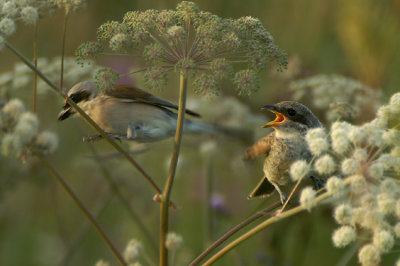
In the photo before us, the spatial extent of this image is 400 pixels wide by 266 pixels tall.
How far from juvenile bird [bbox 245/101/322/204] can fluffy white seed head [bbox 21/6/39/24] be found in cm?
131

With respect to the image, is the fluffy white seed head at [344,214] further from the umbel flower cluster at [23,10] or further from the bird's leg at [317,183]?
the umbel flower cluster at [23,10]

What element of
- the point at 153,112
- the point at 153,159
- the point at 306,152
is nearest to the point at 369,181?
the point at 306,152

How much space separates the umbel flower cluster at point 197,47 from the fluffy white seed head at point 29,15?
205mm

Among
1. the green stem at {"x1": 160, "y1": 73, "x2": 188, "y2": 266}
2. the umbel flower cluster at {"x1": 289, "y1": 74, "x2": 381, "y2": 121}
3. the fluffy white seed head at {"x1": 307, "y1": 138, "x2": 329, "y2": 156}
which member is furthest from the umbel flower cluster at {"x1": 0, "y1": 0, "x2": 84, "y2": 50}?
the umbel flower cluster at {"x1": 289, "y1": 74, "x2": 381, "y2": 121}

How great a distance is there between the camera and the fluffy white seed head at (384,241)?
1.69 metres

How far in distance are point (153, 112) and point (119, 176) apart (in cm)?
166

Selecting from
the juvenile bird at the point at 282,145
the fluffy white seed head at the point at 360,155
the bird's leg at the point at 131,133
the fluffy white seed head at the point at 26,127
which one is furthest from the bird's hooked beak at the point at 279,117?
the fluffy white seed head at the point at 26,127

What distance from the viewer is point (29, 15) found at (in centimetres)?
190

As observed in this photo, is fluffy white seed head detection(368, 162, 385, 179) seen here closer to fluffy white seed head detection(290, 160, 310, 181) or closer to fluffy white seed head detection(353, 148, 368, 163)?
fluffy white seed head detection(353, 148, 368, 163)

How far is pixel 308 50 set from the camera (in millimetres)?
5766

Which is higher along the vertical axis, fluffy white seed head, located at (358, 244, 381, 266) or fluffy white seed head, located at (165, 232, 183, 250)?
fluffy white seed head, located at (358, 244, 381, 266)

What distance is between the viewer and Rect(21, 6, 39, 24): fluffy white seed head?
1.90 m

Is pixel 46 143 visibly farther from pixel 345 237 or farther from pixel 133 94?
pixel 345 237

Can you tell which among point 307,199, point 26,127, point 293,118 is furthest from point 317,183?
point 26,127
